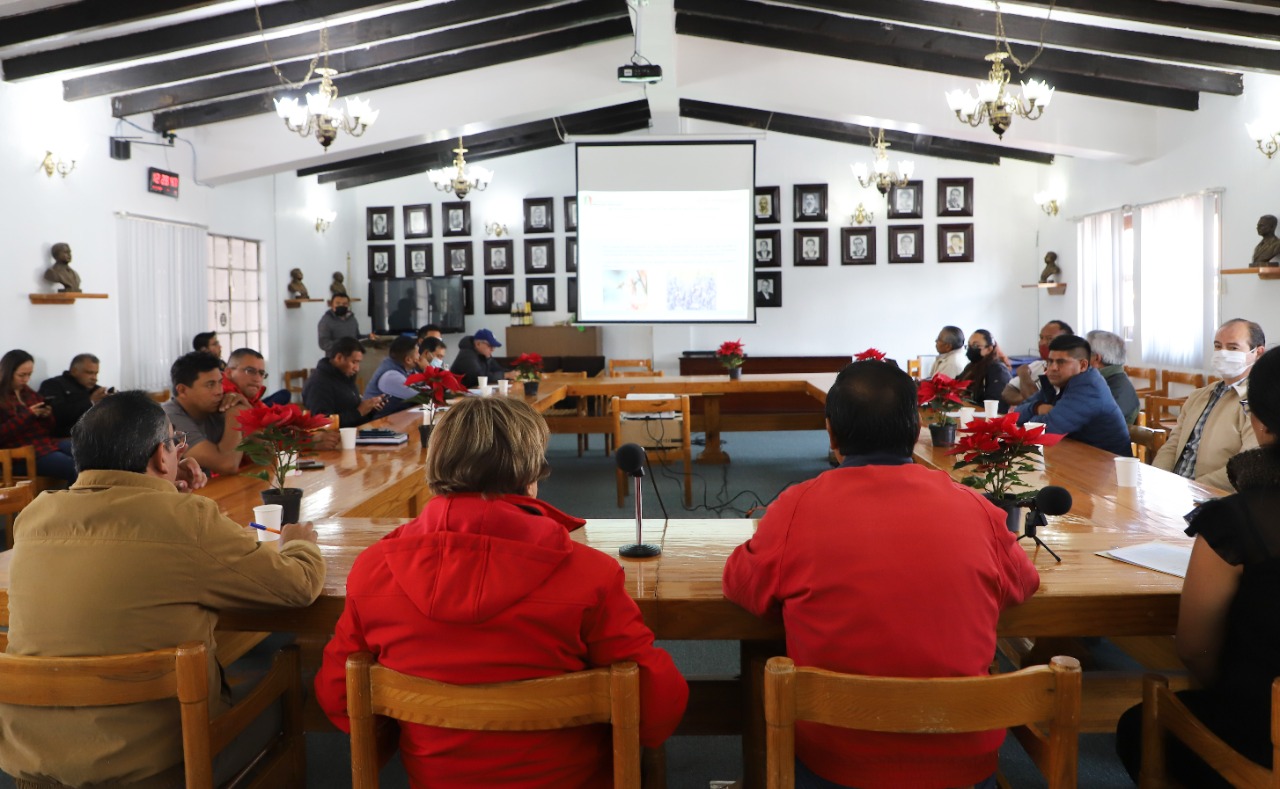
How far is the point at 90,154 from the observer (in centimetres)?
752

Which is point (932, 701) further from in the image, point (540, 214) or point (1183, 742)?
point (540, 214)

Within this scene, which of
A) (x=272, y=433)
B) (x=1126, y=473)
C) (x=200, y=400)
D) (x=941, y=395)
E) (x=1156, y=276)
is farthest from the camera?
(x=1156, y=276)

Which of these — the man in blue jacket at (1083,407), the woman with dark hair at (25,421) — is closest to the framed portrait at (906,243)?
the man in blue jacket at (1083,407)

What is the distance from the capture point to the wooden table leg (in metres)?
7.49

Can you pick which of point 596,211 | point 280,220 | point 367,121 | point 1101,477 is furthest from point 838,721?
point 280,220

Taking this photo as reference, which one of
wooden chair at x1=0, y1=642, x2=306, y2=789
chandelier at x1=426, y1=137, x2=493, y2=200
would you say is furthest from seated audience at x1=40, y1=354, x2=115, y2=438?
wooden chair at x1=0, y1=642, x2=306, y2=789

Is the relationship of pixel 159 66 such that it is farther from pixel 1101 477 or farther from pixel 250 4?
pixel 1101 477

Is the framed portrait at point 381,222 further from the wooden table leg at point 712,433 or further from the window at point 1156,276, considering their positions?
the window at point 1156,276

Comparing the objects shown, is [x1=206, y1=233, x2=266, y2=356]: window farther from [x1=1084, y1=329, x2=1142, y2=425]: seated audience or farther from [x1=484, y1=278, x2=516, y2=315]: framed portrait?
[x1=1084, y1=329, x2=1142, y2=425]: seated audience

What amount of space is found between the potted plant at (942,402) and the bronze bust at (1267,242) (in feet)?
13.1

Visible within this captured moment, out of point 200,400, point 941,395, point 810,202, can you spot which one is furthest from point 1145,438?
point 810,202

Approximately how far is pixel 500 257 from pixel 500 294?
0.47 metres

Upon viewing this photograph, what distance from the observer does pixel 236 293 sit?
10016 mm

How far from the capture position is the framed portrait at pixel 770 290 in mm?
12367
